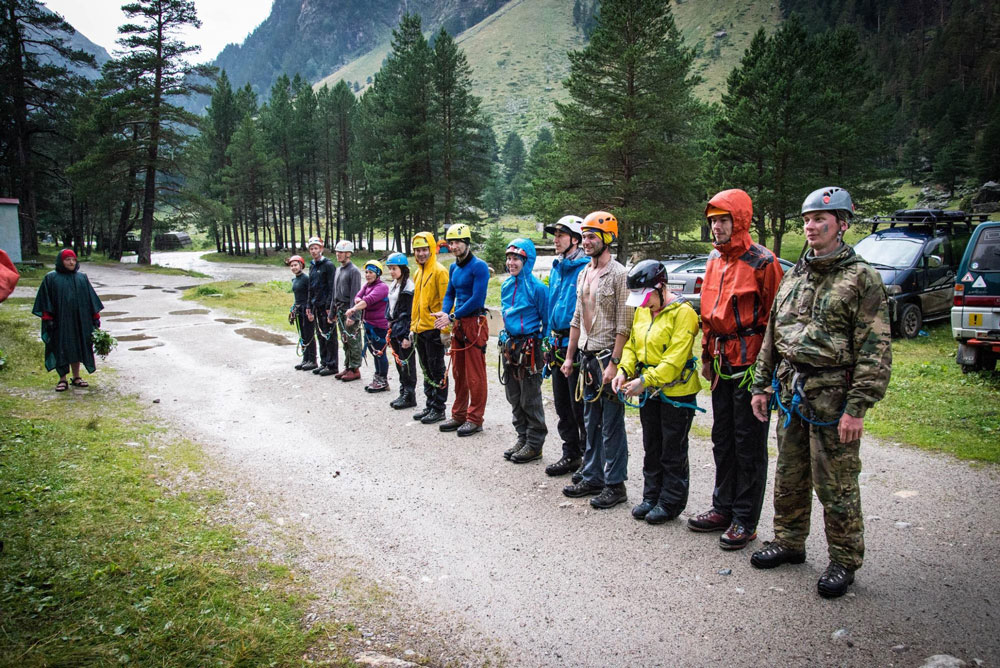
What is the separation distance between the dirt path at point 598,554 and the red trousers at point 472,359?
1.38ft

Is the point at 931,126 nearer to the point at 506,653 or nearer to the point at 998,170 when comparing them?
the point at 998,170

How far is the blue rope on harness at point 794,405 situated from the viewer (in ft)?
11.9


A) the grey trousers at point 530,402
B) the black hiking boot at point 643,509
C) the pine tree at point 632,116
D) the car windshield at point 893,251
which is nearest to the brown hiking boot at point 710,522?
the black hiking boot at point 643,509

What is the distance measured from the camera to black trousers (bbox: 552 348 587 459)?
5.82 metres

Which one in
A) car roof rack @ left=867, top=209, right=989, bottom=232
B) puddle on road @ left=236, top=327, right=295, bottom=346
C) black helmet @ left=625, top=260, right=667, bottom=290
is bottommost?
puddle on road @ left=236, top=327, right=295, bottom=346

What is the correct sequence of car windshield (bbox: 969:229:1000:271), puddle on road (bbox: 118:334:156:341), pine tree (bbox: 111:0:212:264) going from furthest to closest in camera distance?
1. pine tree (bbox: 111:0:212:264)
2. puddle on road (bbox: 118:334:156:341)
3. car windshield (bbox: 969:229:1000:271)

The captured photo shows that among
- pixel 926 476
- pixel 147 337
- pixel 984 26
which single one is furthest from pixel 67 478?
pixel 984 26

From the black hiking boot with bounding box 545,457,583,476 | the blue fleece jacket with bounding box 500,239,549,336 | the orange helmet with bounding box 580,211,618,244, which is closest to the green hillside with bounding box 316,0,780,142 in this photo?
the blue fleece jacket with bounding box 500,239,549,336

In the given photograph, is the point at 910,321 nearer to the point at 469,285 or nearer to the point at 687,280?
the point at 687,280

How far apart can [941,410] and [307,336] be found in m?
10.3

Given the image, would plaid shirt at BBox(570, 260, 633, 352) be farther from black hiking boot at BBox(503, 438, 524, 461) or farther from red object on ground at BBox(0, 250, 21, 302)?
red object on ground at BBox(0, 250, 21, 302)

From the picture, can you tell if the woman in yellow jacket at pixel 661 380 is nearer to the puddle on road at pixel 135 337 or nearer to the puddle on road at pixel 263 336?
the puddle on road at pixel 263 336

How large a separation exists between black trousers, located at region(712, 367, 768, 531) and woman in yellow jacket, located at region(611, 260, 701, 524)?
25cm

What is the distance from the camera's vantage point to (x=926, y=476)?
5711 millimetres
